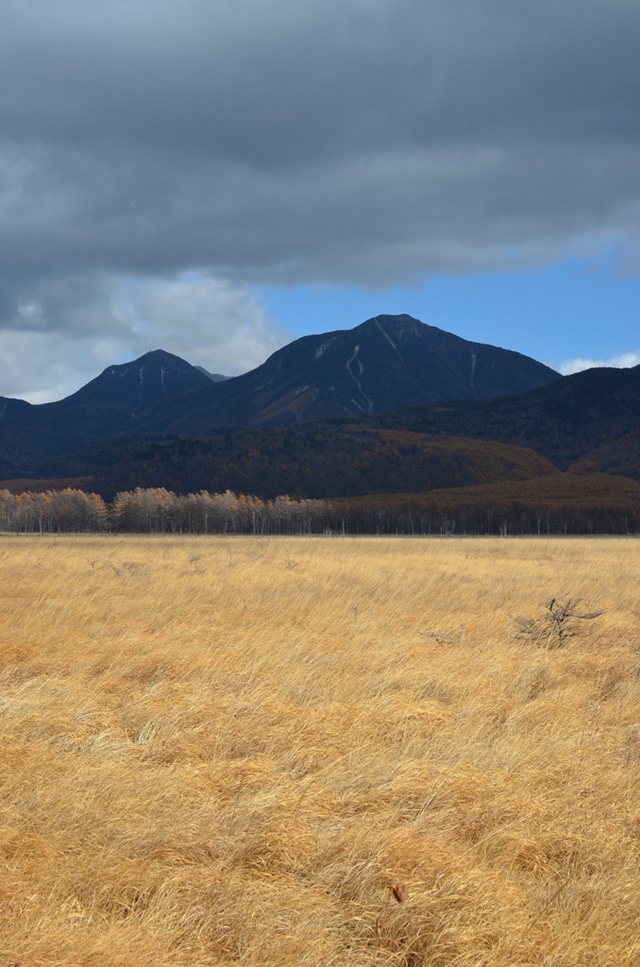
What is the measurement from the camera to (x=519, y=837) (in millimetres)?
4238

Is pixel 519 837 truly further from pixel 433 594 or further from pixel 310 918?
pixel 433 594

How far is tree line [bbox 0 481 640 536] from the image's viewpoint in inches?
4414

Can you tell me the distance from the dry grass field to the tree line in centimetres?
10211

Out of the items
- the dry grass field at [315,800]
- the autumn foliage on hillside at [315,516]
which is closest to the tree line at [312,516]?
the autumn foliage on hillside at [315,516]

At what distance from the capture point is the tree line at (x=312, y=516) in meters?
112

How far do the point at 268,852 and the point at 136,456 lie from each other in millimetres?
199346

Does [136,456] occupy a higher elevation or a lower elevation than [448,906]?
higher

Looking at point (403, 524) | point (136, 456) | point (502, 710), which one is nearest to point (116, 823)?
point (502, 710)

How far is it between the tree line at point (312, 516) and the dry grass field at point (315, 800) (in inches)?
4020

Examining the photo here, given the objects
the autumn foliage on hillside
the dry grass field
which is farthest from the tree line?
the dry grass field

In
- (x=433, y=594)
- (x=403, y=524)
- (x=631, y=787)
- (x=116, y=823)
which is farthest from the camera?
(x=403, y=524)

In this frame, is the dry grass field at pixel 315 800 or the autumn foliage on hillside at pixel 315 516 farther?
the autumn foliage on hillside at pixel 315 516

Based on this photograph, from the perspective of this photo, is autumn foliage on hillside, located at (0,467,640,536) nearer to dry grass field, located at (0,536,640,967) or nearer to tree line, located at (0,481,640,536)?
tree line, located at (0,481,640,536)

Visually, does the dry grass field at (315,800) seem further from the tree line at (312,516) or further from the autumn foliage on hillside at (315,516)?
the tree line at (312,516)
